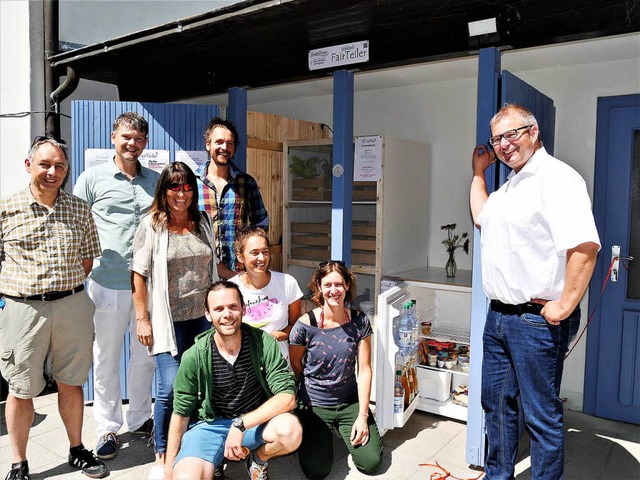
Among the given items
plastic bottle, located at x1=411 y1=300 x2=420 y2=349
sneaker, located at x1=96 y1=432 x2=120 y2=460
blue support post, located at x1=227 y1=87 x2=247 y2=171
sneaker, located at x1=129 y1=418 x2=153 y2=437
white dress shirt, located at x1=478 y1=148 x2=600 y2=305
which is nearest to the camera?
white dress shirt, located at x1=478 y1=148 x2=600 y2=305

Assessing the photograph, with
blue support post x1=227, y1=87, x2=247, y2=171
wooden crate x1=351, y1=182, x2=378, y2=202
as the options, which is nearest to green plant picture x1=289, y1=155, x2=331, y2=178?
wooden crate x1=351, y1=182, x2=378, y2=202

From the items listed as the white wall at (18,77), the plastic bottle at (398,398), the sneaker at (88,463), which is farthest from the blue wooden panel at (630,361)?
the white wall at (18,77)

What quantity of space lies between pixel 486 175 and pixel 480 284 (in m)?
0.63

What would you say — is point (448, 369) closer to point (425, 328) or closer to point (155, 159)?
point (425, 328)

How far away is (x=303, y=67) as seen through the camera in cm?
405

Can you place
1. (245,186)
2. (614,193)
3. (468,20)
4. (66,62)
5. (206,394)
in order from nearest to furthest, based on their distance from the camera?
(206,394), (468,20), (245,186), (614,193), (66,62)

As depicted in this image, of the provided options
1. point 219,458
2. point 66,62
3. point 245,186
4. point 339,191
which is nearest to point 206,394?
point 219,458

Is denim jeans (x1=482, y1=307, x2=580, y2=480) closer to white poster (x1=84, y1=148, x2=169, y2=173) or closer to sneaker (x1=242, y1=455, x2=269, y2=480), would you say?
sneaker (x1=242, y1=455, x2=269, y2=480)

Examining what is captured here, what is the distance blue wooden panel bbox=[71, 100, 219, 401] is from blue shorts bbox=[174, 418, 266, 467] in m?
1.72

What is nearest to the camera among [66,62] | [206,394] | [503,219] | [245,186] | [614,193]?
[503,219]

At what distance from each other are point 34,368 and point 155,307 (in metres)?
0.71

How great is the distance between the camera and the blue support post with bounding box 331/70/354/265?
3.64 meters

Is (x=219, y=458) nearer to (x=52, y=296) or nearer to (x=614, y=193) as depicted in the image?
(x=52, y=296)

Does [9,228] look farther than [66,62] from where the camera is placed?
No
